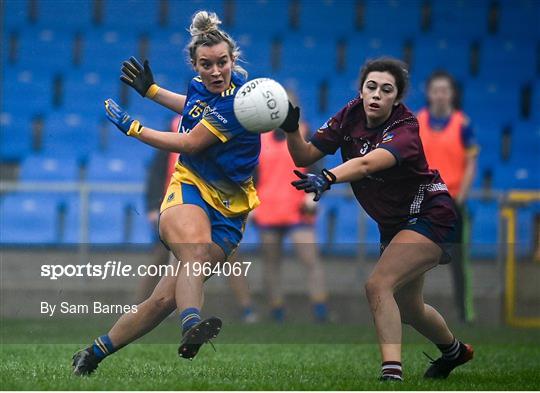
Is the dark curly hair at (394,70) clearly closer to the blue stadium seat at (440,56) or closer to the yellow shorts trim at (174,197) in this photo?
the yellow shorts trim at (174,197)

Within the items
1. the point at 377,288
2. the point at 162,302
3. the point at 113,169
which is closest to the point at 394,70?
Result: the point at 377,288

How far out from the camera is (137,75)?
254 inches

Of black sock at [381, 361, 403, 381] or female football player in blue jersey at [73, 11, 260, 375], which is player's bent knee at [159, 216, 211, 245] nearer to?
female football player in blue jersey at [73, 11, 260, 375]

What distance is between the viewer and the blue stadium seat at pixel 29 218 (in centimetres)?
1116

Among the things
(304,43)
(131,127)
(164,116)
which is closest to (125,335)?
(131,127)

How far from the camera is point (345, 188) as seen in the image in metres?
11.8

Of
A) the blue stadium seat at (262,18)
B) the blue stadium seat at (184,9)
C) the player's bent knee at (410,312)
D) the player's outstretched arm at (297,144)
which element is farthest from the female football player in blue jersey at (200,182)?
the blue stadium seat at (262,18)

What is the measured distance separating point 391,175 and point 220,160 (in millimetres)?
873

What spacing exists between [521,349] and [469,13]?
300 inches

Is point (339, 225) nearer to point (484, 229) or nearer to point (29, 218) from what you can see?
point (484, 229)

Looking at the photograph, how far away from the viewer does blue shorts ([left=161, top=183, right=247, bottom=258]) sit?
6.14 m

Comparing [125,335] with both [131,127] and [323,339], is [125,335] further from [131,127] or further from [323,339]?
[323,339]

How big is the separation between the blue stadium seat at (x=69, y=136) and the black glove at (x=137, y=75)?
768 centimetres

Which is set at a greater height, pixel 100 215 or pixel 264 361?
pixel 100 215
